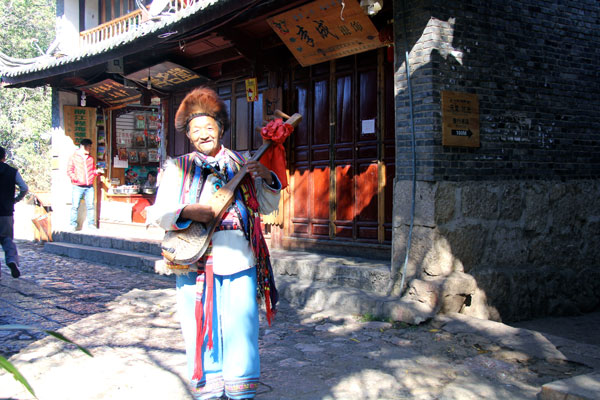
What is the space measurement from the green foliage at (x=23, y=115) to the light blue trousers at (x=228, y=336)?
22975 mm

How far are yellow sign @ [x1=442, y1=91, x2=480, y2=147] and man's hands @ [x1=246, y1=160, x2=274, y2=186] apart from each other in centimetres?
299

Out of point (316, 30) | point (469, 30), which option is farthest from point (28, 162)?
point (469, 30)

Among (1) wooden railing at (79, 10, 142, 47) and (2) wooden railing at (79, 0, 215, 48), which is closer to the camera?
(2) wooden railing at (79, 0, 215, 48)

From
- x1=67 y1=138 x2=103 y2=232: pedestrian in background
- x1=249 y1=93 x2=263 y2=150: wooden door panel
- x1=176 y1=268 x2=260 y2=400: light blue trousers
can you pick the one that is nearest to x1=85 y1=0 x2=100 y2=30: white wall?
x1=67 y1=138 x2=103 y2=232: pedestrian in background

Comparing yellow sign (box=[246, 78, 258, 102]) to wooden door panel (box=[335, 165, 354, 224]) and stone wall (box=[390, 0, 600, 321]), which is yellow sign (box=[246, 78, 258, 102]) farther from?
stone wall (box=[390, 0, 600, 321])

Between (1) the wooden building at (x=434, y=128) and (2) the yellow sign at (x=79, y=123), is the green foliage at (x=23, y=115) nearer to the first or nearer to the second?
(2) the yellow sign at (x=79, y=123)

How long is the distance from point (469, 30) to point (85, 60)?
7627mm

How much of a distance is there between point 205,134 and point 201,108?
148 millimetres

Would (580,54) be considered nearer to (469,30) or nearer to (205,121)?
(469,30)

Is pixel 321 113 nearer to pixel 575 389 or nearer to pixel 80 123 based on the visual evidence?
pixel 575 389

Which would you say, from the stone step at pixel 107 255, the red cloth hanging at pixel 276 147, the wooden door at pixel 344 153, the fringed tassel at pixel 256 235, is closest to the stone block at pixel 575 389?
the fringed tassel at pixel 256 235

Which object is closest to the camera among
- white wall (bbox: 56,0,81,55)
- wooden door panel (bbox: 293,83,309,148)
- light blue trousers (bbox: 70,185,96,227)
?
wooden door panel (bbox: 293,83,309,148)

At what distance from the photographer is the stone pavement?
Result: 3.56 m

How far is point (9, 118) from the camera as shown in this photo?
947 inches
